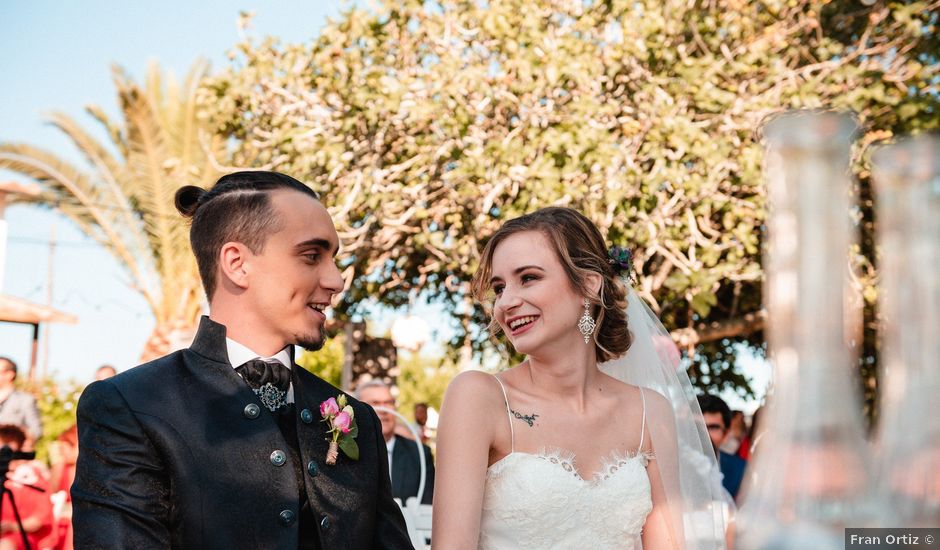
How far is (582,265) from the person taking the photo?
3.62m

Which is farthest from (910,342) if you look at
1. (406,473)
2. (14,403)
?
(14,403)

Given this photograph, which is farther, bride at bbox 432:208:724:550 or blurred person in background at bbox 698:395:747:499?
blurred person in background at bbox 698:395:747:499

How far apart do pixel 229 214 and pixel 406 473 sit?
5.59m

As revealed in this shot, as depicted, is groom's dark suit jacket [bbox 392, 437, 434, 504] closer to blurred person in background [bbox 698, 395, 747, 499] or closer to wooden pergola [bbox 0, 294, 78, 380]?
blurred person in background [bbox 698, 395, 747, 499]

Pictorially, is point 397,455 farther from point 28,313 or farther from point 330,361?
point 330,361

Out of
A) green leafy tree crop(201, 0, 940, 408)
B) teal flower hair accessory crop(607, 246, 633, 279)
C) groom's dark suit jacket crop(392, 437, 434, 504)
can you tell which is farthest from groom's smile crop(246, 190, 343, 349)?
green leafy tree crop(201, 0, 940, 408)

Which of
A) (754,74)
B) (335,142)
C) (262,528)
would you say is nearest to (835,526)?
(262,528)

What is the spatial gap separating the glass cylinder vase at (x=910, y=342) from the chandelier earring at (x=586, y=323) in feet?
10.2

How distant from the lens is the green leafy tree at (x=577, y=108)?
985 centimetres

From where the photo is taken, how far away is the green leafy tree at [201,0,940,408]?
32.3ft

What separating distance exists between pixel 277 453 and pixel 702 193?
829 cm

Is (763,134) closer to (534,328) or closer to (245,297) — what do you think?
(245,297)

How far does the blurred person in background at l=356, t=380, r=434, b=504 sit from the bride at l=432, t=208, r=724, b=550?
145 inches

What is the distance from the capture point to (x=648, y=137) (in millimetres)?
9977
